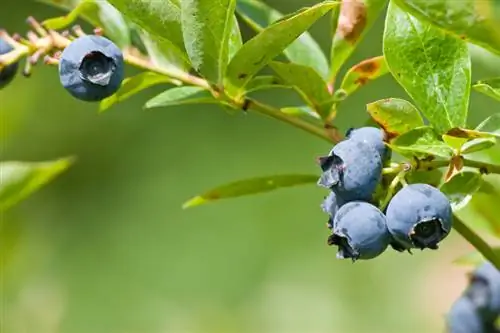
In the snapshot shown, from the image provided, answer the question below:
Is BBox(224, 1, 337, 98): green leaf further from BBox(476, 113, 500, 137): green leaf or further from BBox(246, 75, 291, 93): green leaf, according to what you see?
BBox(476, 113, 500, 137): green leaf

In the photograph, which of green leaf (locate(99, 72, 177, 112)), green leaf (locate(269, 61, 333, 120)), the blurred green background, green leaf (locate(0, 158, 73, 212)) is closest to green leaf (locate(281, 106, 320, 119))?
green leaf (locate(269, 61, 333, 120))

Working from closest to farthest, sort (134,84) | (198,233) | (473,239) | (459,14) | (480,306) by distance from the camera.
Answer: (459,14) < (473,239) < (134,84) < (480,306) < (198,233)

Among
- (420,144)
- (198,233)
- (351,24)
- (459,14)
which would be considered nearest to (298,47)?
(351,24)

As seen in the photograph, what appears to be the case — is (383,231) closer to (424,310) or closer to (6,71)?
(6,71)

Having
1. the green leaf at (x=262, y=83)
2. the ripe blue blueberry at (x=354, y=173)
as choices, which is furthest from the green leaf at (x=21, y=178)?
the ripe blue blueberry at (x=354, y=173)

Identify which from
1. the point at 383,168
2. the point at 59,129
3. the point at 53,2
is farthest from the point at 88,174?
the point at 383,168

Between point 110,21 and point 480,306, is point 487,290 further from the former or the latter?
point 110,21
